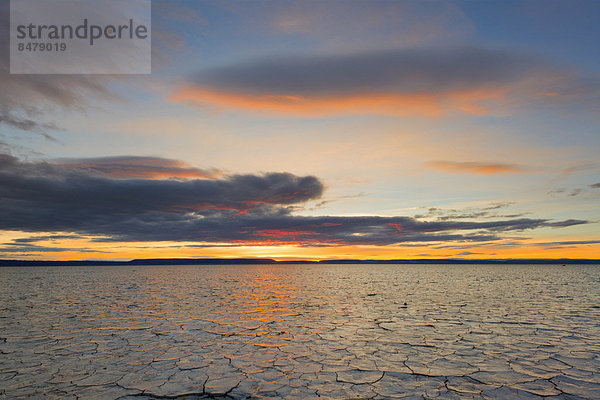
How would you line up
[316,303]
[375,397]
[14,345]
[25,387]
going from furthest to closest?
[316,303]
[14,345]
[25,387]
[375,397]

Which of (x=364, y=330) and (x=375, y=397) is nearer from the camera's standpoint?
(x=375, y=397)

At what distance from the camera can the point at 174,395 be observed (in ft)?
17.9

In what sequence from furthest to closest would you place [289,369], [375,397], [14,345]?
[14,345] → [289,369] → [375,397]

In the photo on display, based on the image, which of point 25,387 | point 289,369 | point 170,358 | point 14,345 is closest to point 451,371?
point 289,369

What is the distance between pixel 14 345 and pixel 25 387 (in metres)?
3.89

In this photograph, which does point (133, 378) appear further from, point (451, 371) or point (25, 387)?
point (451, 371)

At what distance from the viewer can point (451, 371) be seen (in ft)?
21.5

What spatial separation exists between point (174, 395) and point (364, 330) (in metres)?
6.19

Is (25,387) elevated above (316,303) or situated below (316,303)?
above

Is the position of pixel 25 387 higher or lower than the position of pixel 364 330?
higher

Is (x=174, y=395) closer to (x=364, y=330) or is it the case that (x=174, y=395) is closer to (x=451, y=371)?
(x=451, y=371)

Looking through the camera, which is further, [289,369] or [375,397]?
[289,369]

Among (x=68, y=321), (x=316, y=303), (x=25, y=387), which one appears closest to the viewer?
(x=25, y=387)

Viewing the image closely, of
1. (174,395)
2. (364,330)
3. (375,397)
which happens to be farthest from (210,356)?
(364,330)
